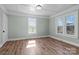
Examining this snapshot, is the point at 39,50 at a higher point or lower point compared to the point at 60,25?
lower

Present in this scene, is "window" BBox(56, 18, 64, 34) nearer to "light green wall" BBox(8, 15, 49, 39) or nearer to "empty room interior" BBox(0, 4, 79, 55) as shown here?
"empty room interior" BBox(0, 4, 79, 55)

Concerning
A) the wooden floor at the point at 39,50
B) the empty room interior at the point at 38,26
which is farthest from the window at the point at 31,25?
the wooden floor at the point at 39,50

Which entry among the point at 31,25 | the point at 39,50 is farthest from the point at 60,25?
the point at 39,50

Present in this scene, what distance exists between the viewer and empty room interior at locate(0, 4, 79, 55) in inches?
122

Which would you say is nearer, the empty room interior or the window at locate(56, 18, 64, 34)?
the empty room interior

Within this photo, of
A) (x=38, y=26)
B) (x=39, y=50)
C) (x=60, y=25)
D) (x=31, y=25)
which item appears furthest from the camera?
(x=38, y=26)

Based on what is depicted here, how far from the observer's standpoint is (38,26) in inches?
217

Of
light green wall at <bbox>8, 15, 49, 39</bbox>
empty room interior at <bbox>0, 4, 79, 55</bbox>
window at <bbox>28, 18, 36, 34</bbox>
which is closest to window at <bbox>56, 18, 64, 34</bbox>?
empty room interior at <bbox>0, 4, 79, 55</bbox>

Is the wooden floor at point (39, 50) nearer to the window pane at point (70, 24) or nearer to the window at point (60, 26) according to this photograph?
the window pane at point (70, 24)

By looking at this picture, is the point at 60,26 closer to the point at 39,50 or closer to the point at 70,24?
the point at 70,24

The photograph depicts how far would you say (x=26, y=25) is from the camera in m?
5.04
